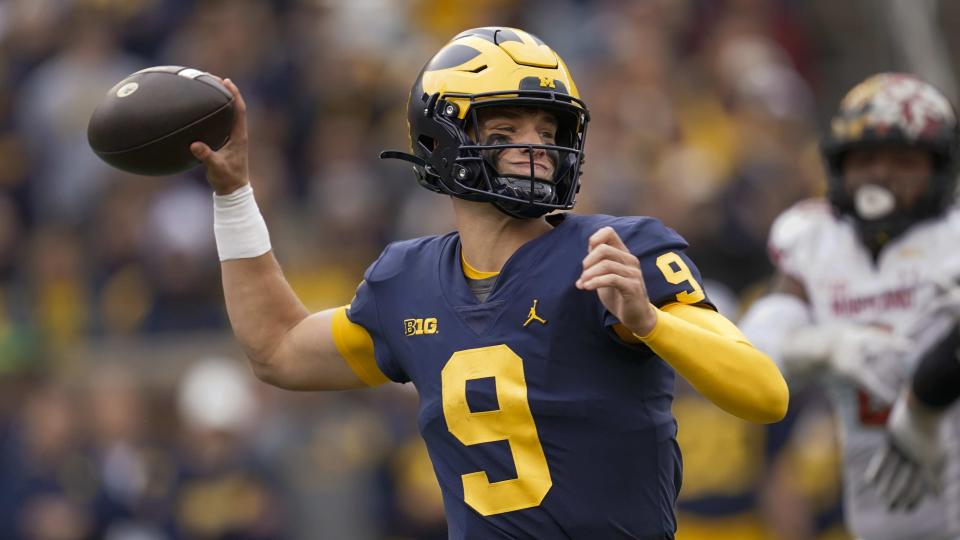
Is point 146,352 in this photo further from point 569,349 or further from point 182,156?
point 569,349

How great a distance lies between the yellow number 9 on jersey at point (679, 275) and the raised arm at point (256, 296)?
1014 millimetres

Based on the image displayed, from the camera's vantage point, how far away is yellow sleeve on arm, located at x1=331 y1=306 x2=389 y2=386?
437 cm

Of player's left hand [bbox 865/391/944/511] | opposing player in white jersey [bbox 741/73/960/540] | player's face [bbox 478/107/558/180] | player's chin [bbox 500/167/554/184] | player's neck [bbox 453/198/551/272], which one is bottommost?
player's left hand [bbox 865/391/944/511]

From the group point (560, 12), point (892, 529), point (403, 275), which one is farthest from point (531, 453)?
point (560, 12)

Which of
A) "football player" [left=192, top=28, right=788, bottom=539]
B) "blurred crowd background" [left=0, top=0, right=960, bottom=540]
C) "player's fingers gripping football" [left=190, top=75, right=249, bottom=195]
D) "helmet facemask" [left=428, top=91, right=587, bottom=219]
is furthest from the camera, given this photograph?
"blurred crowd background" [left=0, top=0, right=960, bottom=540]

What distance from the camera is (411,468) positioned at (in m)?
8.64

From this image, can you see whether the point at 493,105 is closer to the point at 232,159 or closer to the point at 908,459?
the point at 232,159

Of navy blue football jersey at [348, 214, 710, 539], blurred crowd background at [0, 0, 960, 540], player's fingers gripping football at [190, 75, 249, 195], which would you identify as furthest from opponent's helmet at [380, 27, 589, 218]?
blurred crowd background at [0, 0, 960, 540]

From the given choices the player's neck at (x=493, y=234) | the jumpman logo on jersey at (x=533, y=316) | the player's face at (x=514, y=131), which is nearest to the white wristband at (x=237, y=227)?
the player's neck at (x=493, y=234)

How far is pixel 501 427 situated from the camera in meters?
3.89

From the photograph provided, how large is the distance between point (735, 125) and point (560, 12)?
165 cm

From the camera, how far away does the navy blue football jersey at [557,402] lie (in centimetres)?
385

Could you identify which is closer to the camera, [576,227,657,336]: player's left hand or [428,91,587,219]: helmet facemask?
A: [576,227,657,336]: player's left hand

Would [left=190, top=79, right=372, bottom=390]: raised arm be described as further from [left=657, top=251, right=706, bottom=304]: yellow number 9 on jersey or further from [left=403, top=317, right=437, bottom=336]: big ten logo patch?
[left=657, top=251, right=706, bottom=304]: yellow number 9 on jersey
